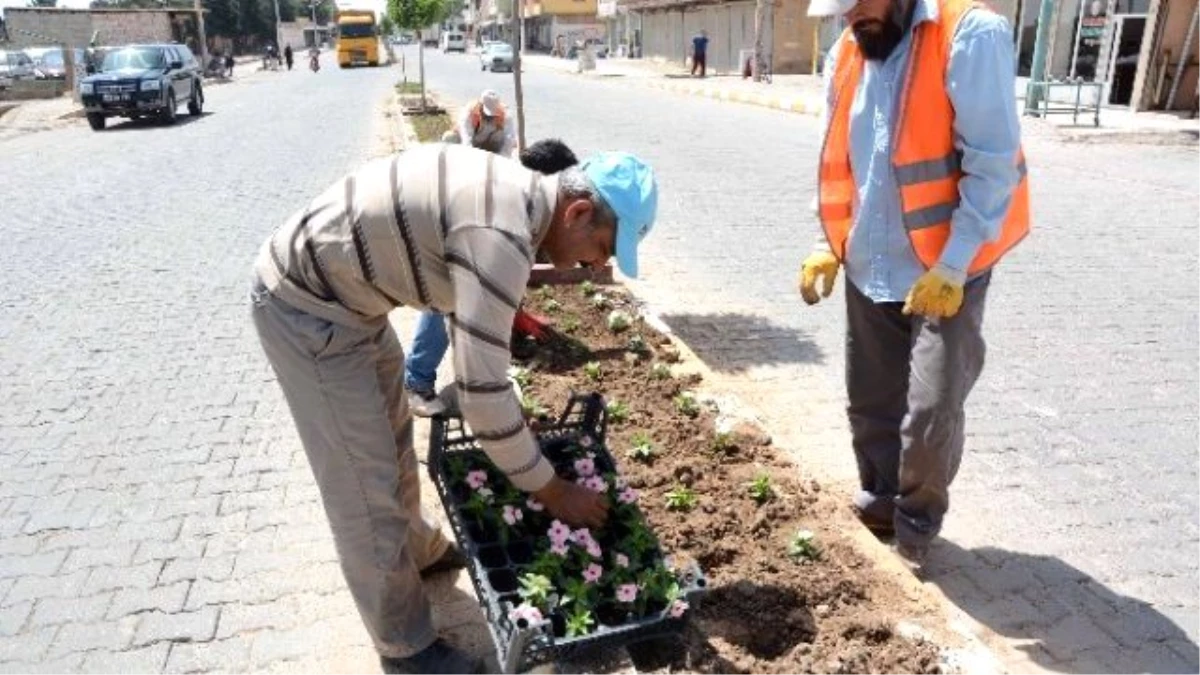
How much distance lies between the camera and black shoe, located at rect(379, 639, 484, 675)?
2740 millimetres

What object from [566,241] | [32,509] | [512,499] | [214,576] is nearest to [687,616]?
[512,499]

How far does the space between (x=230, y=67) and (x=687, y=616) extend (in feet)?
158

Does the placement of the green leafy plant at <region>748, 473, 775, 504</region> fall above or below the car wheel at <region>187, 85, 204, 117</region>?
below

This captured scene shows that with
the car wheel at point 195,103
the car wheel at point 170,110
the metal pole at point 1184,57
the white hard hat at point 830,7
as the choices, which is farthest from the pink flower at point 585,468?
the car wheel at point 195,103

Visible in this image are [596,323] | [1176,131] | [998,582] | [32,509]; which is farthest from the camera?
[1176,131]

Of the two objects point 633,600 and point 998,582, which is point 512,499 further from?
point 998,582

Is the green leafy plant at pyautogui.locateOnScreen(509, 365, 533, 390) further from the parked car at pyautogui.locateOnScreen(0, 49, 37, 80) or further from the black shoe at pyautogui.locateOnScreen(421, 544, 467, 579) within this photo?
the parked car at pyautogui.locateOnScreen(0, 49, 37, 80)

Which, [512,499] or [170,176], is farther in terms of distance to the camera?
[170,176]

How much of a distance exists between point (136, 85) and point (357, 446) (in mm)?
20661

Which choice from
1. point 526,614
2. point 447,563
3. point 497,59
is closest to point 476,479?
point 447,563

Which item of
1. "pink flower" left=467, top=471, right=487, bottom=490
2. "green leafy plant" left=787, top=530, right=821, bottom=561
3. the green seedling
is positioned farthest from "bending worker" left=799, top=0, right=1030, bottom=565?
the green seedling

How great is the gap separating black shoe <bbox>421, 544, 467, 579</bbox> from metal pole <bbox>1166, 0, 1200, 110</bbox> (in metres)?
19.2

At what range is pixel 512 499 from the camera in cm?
289

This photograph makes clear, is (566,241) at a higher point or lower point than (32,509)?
higher
